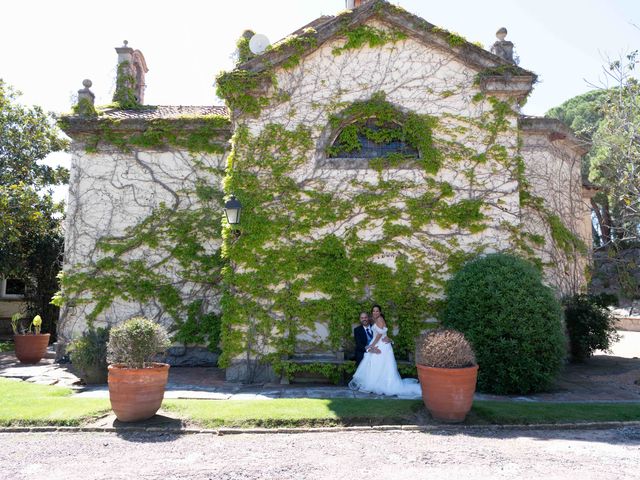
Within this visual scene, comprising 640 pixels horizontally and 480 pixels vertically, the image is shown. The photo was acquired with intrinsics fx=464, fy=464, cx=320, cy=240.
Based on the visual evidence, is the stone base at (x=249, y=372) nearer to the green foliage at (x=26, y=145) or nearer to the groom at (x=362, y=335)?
the groom at (x=362, y=335)

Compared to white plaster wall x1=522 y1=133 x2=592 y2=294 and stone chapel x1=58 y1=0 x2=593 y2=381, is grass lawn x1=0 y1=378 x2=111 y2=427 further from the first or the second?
white plaster wall x1=522 y1=133 x2=592 y2=294

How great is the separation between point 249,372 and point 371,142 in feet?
19.0

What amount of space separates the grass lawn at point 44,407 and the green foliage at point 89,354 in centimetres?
79

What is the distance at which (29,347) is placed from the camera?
485 inches

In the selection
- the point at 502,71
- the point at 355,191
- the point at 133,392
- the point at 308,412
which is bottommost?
the point at 308,412

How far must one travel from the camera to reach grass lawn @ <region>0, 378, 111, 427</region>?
22.0 feet

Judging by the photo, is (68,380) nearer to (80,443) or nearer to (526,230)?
(80,443)

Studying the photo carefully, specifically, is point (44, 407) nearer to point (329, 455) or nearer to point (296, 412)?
point (296, 412)

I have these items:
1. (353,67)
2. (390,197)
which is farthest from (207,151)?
(390,197)

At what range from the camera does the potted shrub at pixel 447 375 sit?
6.70 m

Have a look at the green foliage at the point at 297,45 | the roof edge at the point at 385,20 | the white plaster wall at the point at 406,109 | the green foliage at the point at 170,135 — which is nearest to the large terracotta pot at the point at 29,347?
the green foliage at the point at 170,135

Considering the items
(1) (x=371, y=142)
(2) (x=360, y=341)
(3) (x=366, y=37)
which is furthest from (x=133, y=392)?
(3) (x=366, y=37)

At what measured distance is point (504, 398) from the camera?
822 centimetres

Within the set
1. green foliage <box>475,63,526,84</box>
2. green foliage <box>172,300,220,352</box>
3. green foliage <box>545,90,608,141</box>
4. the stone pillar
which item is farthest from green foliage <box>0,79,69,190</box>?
green foliage <box>545,90,608,141</box>
